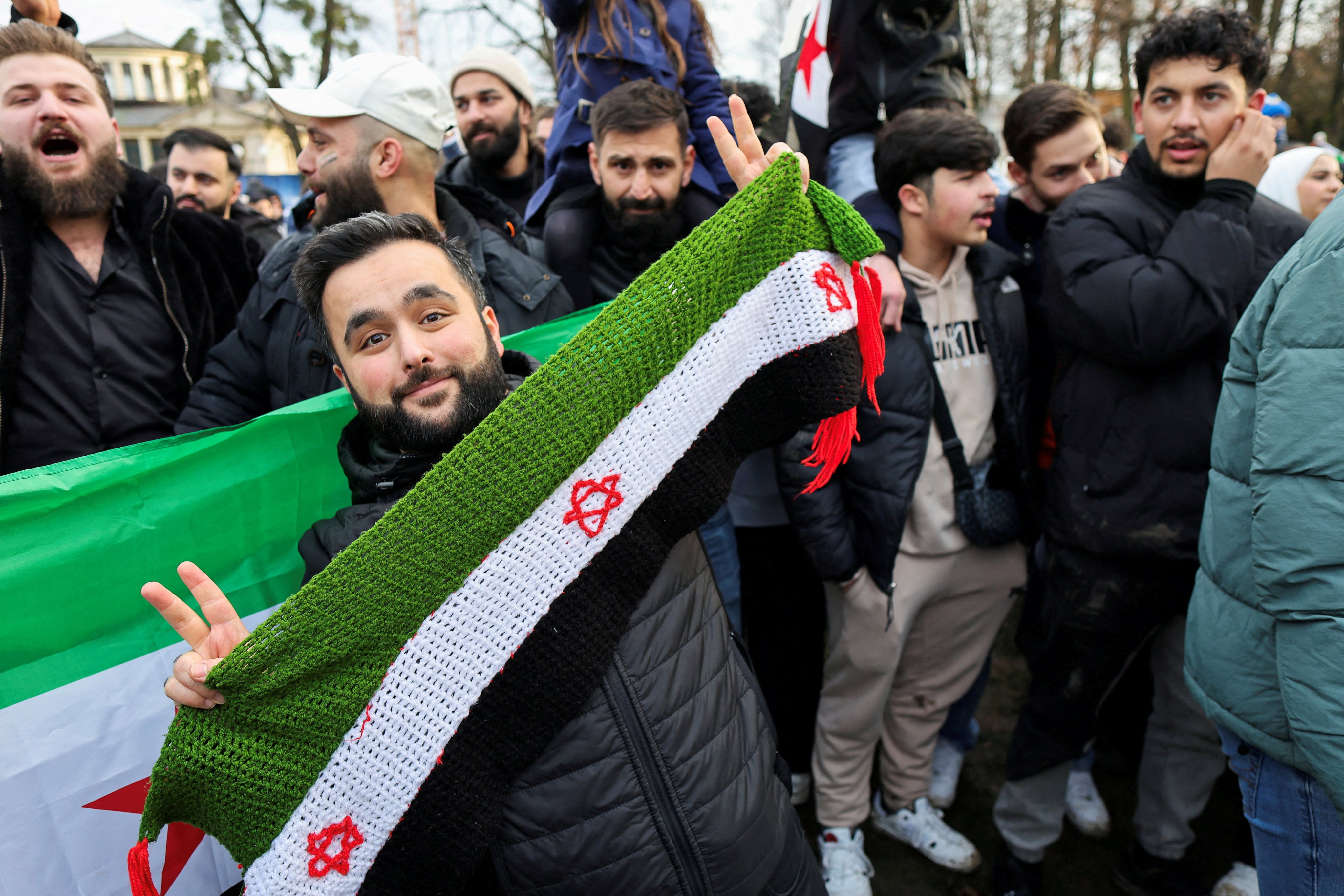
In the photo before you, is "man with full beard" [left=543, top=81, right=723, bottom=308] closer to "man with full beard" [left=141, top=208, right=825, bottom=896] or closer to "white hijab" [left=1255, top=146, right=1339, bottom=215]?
"man with full beard" [left=141, top=208, right=825, bottom=896]

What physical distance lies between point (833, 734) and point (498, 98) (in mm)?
3335

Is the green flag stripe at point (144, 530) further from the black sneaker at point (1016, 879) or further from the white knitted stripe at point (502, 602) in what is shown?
the black sneaker at point (1016, 879)

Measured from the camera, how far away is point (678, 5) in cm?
317

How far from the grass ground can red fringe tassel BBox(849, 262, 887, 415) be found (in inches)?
72.5

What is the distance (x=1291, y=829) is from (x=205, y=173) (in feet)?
19.3

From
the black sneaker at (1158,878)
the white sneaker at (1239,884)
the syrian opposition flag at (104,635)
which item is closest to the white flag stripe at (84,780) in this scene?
the syrian opposition flag at (104,635)

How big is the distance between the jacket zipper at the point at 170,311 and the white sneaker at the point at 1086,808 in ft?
10.4

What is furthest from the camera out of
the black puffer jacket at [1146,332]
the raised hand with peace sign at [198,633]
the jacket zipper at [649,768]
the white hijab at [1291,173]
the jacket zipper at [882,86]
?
the white hijab at [1291,173]

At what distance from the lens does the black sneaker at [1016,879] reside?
2.49 metres

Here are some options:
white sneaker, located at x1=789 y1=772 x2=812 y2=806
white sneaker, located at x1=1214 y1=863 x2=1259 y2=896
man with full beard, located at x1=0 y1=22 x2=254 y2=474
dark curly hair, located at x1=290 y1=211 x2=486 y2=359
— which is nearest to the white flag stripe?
dark curly hair, located at x1=290 y1=211 x2=486 y2=359

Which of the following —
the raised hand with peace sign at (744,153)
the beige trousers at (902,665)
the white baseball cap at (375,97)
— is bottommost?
the beige trousers at (902,665)

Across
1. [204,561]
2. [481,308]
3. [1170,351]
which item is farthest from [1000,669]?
[204,561]

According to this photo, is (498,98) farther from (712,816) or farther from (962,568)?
(712,816)

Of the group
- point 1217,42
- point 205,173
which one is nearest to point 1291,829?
point 1217,42
